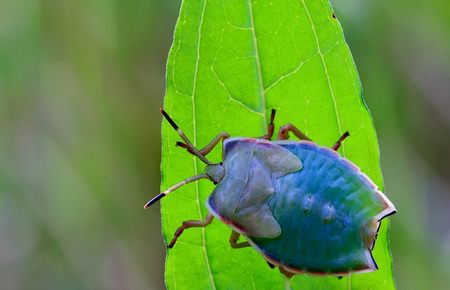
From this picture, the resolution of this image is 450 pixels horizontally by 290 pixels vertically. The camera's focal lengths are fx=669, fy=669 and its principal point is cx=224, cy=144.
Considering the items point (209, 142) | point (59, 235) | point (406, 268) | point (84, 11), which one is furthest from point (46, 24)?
point (406, 268)

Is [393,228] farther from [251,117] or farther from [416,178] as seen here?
[251,117]

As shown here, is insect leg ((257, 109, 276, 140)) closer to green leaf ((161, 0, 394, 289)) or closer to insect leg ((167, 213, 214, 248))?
green leaf ((161, 0, 394, 289))

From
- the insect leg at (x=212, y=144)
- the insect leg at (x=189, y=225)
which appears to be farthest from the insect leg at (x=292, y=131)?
the insect leg at (x=189, y=225)

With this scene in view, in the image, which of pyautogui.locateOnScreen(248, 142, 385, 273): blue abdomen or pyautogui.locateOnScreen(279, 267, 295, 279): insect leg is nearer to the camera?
pyautogui.locateOnScreen(248, 142, 385, 273): blue abdomen

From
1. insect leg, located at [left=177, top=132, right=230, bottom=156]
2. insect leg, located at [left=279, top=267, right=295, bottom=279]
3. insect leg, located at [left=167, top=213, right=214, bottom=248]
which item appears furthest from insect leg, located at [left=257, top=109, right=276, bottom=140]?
insect leg, located at [left=279, top=267, right=295, bottom=279]

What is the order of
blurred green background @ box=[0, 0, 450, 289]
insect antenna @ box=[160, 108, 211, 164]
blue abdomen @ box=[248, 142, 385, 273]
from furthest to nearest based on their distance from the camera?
blurred green background @ box=[0, 0, 450, 289] → insect antenna @ box=[160, 108, 211, 164] → blue abdomen @ box=[248, 142, 385, 273]

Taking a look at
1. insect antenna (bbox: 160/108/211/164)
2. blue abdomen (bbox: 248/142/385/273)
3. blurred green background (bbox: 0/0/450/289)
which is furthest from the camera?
blurred green background (bbox: 0/0/450/289)

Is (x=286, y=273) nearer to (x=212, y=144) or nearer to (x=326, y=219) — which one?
(x=326, y=219)
